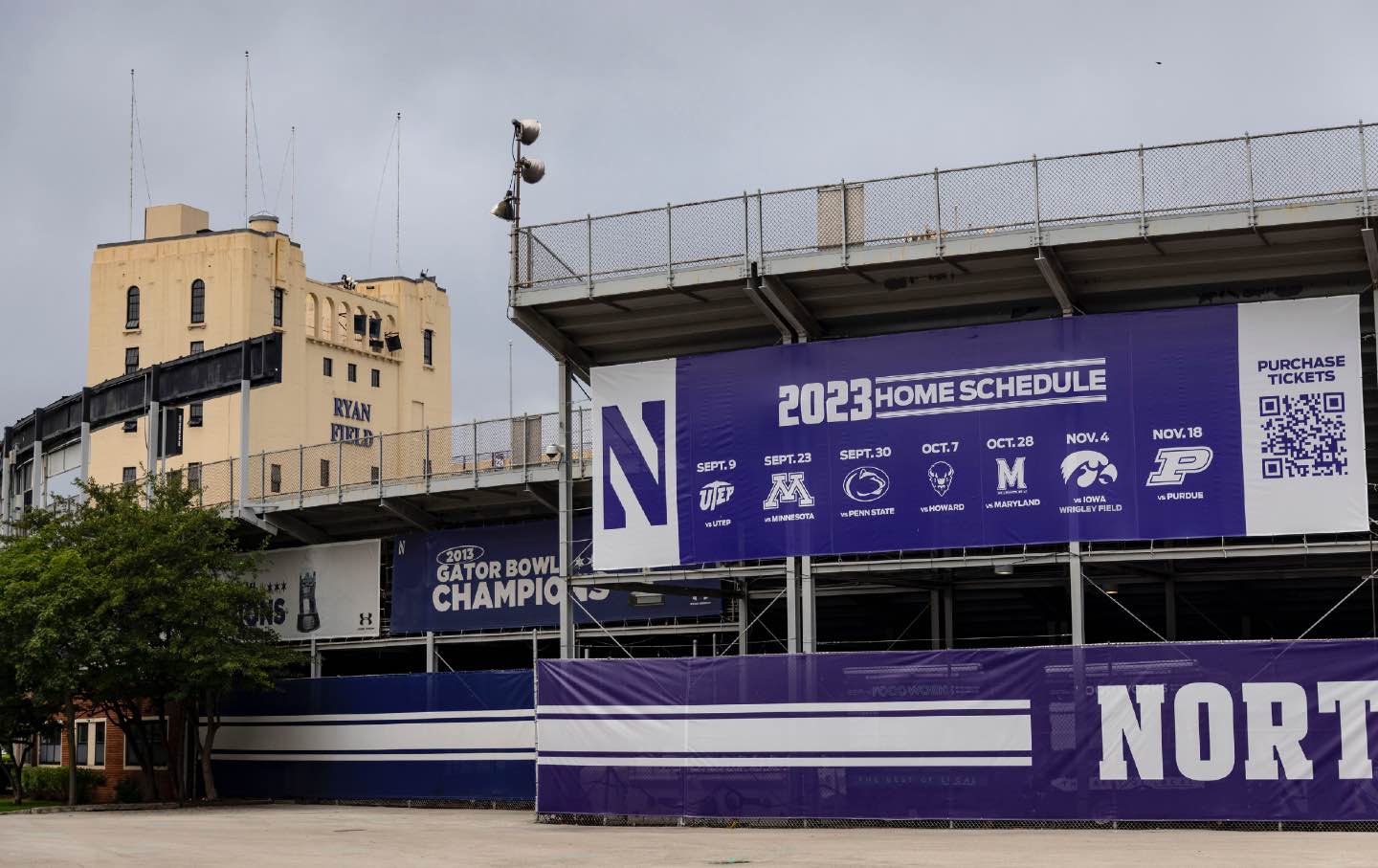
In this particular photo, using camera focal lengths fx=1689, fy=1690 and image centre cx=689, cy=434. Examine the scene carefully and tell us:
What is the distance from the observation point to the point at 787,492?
2869cm

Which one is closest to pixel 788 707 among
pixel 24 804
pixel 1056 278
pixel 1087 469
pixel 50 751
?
pixel 1087 469

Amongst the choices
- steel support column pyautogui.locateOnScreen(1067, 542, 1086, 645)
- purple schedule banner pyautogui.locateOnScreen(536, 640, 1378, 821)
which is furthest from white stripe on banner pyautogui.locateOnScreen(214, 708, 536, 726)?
steel support column pyautogui.locateOnScreen(1067, 542, 1086, 645)

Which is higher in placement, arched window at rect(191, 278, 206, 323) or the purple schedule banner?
arched window at rect(191, 278, 206, 323)

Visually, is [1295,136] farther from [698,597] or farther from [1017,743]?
[698,597]

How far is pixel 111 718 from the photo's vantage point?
4184cm

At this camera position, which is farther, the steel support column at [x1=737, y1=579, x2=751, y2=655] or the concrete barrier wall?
the concrete barrier wall

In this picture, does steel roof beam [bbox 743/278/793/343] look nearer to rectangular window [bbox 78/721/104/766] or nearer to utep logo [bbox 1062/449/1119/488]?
utep logo [bbox 1062/449/1119/488]

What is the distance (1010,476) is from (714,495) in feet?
17.1

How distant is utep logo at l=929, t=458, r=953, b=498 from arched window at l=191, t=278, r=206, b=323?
64.0m

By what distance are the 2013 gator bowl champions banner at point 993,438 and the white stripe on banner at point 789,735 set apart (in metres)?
2.89

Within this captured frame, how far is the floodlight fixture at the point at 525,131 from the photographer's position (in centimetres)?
3141

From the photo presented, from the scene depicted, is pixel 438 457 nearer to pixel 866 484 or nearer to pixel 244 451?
pixel 244 451

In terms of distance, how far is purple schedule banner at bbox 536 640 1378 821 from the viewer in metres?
24.1

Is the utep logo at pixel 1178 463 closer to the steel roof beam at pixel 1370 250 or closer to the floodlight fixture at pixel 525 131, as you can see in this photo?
the steel roof beam at pixel 1370 250
